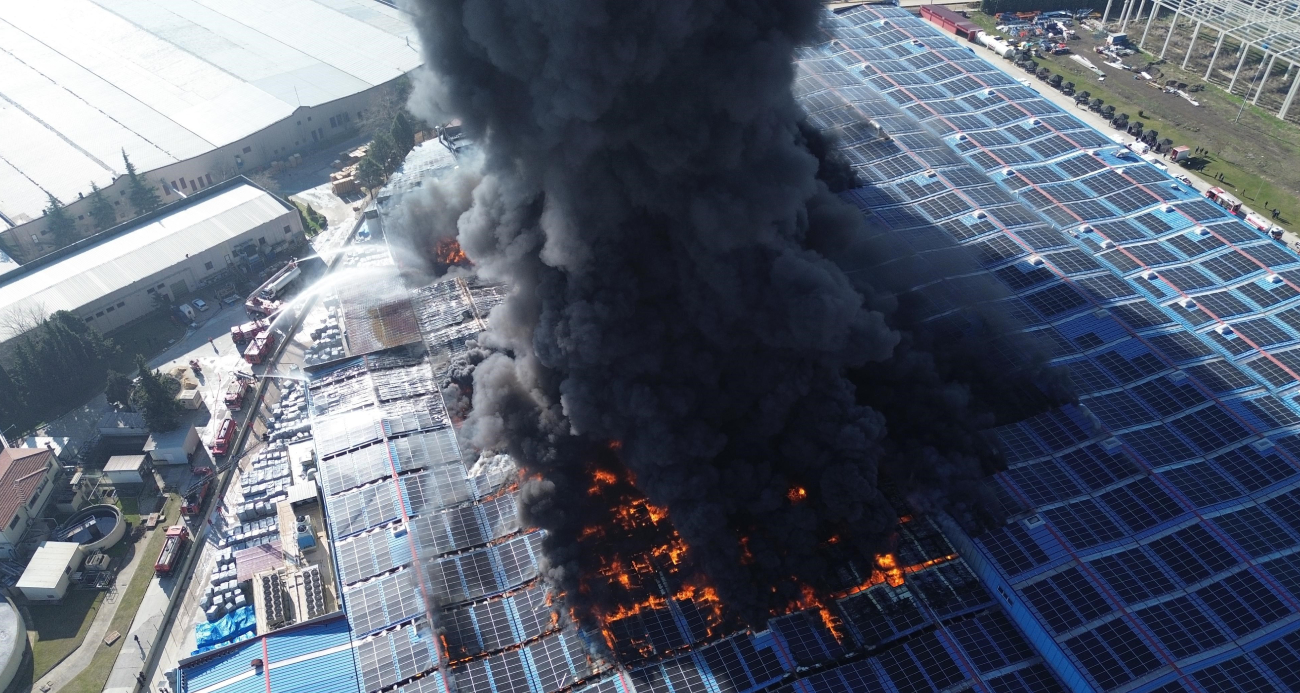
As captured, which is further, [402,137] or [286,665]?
[402,137]

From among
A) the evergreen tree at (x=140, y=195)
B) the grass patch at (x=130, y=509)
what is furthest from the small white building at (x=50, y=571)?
the evergreen tree at (x=140, y=195)

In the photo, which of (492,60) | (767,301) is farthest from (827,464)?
(492,60)

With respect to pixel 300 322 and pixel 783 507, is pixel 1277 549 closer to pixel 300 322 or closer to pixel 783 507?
pixel 783 507

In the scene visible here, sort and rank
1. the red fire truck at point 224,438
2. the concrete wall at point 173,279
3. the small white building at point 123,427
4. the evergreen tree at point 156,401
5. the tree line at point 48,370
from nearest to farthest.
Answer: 1. the evergreen tree at point 156,401
2. the red fire truck at point 224,438
3. the small white building at point 123,427
4. the tree line at point 48,370
5. the concrete wall at point 173,279

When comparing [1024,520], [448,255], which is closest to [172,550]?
[448,255]

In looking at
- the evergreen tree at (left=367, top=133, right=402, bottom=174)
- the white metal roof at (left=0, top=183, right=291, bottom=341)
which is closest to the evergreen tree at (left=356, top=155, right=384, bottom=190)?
the evergreen tree at (left=367, top=133, right=402, bottom=174)

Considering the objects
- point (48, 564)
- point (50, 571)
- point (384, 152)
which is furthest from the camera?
point (384, 152)

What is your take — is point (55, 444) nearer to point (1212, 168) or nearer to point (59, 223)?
point (59, 223)

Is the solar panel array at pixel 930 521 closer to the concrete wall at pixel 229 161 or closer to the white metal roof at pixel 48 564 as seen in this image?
the white metal roof at pixel 48 564
